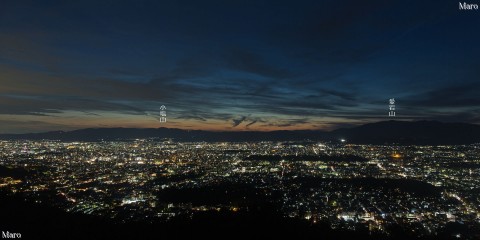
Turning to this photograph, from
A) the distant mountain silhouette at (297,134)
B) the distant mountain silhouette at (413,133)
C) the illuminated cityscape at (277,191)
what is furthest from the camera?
the distant mountain silhouette at (297,134)

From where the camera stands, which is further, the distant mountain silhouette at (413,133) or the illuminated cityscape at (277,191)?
the distant mountain silhouette at (413,133)

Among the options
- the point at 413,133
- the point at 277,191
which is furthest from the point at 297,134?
the point at 277,191

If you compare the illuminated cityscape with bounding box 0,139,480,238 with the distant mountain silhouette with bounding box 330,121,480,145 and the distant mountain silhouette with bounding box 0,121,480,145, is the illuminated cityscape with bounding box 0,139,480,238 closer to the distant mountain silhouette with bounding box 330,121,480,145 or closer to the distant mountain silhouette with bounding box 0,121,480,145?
the distant mountain silhouette with bounding box 330,121,480,145

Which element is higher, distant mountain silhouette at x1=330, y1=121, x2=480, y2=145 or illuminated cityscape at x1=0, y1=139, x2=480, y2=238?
distant mountain silhouette at x1=330, y1=121, x2=480, y2=145

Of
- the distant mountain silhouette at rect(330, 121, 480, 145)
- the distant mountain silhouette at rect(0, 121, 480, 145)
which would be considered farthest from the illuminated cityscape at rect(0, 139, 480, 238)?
the distant mountain silhouette at rect(0, 121, 480, 145)

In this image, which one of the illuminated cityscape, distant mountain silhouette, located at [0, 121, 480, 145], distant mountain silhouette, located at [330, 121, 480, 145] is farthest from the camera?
distant mountain silhouette, located at [0, 121, 480, 145]

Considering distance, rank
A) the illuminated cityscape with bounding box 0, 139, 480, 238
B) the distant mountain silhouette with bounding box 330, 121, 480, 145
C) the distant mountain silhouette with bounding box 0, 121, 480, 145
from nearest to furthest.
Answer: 1. the illuminated cityscape with bounding box 0, 139, 480, 238
2. the distant mountain silhouette with bounding box 330, 121, 480, 145
3. the distant mountain silhouette with bounding box 0, 121, 480, 145

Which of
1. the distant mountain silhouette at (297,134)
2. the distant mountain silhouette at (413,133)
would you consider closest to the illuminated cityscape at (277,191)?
the distant mountain silhouette at (413,133)

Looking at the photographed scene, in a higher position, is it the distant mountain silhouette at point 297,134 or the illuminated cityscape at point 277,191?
the distant mountain silhouette at point 297,134

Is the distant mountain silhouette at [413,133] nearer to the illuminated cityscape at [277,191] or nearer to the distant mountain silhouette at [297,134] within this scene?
the distant mountain silhouette at [297,134]
